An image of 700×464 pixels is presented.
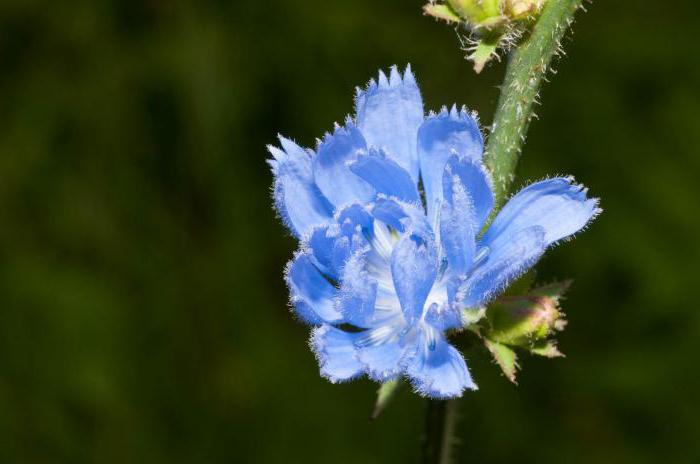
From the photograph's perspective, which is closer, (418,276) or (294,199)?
(418,276)

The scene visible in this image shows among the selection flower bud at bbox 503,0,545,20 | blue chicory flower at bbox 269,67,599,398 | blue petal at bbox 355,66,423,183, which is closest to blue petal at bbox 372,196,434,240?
blue chicory flower at bbox 269,67,599,398

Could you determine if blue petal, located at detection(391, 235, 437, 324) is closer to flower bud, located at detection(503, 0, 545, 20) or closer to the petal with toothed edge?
the petal with toothed edge

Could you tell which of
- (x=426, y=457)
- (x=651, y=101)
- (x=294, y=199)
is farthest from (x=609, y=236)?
(x=294, y=199)

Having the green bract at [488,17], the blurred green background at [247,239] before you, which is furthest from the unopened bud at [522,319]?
the blurred green background at [247,239]

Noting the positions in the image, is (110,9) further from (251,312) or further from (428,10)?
(428,10)

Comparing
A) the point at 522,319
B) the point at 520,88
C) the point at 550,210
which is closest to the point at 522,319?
the point at 522,319

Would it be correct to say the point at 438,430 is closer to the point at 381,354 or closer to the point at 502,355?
the point at 502,355
